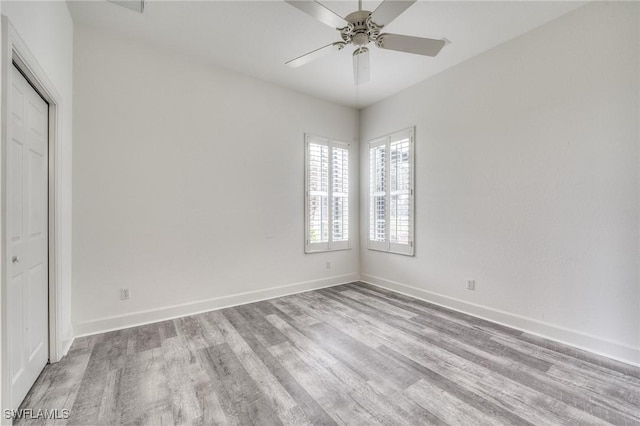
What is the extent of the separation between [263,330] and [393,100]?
3.58 metres

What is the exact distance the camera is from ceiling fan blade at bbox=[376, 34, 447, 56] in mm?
2012

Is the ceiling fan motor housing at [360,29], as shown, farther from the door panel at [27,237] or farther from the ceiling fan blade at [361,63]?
the door panel at [27,237]

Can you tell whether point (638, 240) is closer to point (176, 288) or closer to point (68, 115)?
point (176, 288)

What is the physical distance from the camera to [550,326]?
2650 mm

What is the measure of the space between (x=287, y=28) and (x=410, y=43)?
1283 mm

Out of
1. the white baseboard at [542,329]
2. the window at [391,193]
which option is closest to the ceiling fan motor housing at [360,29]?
the window at [391,193]

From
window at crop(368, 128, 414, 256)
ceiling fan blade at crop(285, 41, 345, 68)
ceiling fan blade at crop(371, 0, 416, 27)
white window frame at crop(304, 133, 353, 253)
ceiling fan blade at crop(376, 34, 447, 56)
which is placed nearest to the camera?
ceiling fan blade at crop(371, 0, 416, 27)

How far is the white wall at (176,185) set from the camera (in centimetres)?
275

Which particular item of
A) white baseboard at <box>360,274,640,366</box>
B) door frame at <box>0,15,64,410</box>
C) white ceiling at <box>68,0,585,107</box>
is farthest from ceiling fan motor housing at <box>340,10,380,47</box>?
white baseboard at <box>360,274,640,366</box>

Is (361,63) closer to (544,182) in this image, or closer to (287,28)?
(287,28)

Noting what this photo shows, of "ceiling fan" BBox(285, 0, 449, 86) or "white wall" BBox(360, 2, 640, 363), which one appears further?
"white wall" BBox(360, 2, 640, 363)

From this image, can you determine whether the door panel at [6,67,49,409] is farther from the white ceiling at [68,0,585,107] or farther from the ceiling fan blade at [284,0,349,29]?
the ceiling fan blade at [284,0,349,29]

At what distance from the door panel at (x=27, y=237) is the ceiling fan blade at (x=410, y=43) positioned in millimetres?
2293

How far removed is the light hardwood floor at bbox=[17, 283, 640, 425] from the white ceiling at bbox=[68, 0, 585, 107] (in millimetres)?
2944
